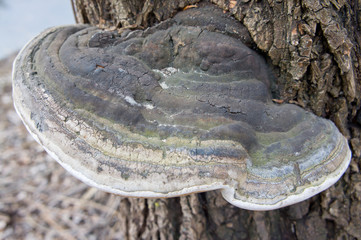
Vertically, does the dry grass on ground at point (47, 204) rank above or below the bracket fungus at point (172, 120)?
below

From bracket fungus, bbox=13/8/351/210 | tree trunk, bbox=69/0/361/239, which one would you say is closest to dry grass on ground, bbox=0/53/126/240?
tree trunk, bbox=69/0/361/239

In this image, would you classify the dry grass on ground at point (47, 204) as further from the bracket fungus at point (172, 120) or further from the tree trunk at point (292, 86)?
the bracket fungus at point (172, 120)

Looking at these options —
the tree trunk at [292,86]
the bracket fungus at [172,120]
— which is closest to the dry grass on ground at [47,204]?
the tree trunk at [292,86]

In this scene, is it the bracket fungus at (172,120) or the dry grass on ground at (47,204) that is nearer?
the bracket fungus at (172,120)

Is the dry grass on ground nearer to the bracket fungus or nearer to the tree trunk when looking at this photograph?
the tree trunk

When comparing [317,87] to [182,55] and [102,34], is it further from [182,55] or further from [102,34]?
[102,34]

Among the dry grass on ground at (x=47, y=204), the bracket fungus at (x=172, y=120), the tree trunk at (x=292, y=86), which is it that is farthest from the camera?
the dry grass on ground at (x=47, y=204)
